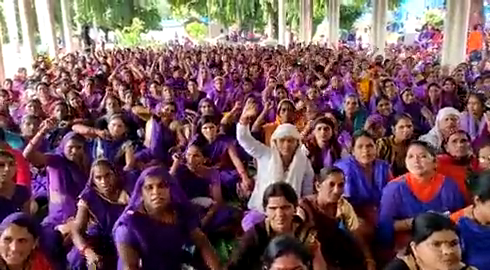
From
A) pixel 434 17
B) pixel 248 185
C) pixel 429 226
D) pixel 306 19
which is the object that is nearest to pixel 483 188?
pixel 429 226

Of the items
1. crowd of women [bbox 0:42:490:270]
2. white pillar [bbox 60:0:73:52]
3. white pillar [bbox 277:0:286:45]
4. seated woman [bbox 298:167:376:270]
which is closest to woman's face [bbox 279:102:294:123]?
crowd of women [bbox 0:42:490:270]

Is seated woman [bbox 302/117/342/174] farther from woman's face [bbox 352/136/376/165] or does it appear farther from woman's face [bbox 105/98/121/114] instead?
woman's face [bbox 105/98/121/114]

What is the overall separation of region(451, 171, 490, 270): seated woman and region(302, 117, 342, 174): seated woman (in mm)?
1880

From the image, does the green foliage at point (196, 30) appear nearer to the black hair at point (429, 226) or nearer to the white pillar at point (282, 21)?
the white pillar at point (282, 21)

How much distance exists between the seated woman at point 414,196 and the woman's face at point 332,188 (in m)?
0.37

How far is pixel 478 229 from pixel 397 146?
192 cm

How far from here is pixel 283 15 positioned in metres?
22.7

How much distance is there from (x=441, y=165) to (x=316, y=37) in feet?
95.1

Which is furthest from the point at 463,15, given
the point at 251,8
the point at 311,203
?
the point at 251,8

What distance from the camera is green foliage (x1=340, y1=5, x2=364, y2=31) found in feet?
104

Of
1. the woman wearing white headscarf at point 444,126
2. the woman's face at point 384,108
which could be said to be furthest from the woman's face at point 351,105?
the woman wearing white headscarf at point 444,126

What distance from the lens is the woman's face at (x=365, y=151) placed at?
161 inches

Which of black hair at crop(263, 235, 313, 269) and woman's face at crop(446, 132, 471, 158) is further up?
black hair at crop(263, 235, 313, 269)

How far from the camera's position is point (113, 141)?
526 cm
